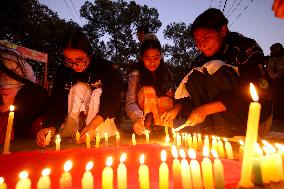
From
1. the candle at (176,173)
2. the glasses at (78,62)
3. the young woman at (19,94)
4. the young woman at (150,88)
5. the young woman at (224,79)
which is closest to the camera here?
the candle at (176,173)

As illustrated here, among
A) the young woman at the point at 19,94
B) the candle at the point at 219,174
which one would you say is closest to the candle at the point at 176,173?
the candle at the point at 219,174

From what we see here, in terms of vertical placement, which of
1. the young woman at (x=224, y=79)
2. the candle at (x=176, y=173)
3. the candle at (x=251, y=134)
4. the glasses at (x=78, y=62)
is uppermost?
the glasses at (x=78, y=62)

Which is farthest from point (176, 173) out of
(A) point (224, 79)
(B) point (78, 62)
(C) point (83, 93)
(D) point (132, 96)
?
(D) point (132, 96)

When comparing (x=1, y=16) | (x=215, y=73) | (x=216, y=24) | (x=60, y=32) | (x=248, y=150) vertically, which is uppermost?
(x=60, y=32)

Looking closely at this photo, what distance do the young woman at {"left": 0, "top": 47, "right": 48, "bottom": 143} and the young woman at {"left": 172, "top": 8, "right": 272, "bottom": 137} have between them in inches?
110

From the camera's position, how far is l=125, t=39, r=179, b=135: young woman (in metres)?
5.21

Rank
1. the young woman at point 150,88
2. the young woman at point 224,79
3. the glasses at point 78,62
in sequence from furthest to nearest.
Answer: the young woman at point 150,88 → the glasses at point 78,62 → the young woman at point 224,79

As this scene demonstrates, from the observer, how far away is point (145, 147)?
3.26 meters

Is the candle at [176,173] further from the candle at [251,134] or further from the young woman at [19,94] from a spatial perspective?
the young woman at [19,94]

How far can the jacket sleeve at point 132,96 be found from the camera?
5.07 meters

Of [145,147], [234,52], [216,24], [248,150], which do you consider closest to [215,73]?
[234,52]

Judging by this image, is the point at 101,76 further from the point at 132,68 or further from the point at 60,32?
the point at 60,32

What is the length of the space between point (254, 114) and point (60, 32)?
25.2 metres

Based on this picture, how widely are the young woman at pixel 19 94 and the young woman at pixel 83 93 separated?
1.38 ft
